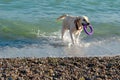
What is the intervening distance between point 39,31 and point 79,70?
427 cm

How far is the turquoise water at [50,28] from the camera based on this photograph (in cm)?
1029

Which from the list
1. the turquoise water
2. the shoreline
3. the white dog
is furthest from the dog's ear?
the shoreline

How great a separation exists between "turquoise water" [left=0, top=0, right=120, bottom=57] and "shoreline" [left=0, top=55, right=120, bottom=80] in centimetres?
112

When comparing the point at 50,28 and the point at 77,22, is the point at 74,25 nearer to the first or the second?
the point at 77,22

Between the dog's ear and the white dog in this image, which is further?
the dog's ear

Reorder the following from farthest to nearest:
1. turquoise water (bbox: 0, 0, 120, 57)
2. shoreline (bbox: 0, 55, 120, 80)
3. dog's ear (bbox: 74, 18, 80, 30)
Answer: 1. dog's ear (bbox: 74, 18, 80, 30)
2. turquoise water (bbox: 0, 0, 120, 57)
3. shoreline (bbox: 0, 55, 120, 80)

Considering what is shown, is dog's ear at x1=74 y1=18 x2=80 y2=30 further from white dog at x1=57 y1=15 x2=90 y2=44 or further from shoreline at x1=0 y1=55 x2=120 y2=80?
shoreline at x1=0 y1=55 x2=120 y2=80

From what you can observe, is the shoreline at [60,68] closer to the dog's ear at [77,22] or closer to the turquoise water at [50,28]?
the turquoise water at [50,28]

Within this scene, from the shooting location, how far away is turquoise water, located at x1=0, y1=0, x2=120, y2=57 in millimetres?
10289

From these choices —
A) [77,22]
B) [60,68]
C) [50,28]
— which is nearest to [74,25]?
[77,22]

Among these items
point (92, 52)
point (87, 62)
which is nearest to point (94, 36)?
point (92, 52)

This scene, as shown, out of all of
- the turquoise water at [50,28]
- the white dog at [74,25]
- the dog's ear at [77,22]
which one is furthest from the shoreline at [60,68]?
the dog's ear at [77,22]

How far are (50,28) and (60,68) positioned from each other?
14.9ft

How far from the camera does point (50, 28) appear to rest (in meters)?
12.5
